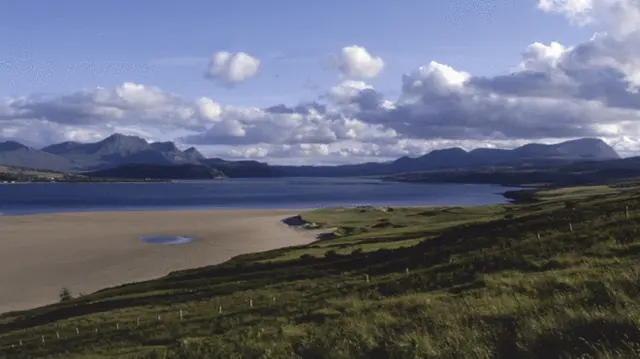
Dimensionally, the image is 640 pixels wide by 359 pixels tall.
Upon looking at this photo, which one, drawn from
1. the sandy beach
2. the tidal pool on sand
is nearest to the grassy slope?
the sandy beach

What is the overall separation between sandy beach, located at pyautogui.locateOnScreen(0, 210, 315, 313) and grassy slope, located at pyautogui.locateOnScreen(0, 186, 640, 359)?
58.0 feet

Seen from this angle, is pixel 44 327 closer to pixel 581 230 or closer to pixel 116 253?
pixel 581 230

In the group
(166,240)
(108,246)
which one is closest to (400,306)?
(108,246)

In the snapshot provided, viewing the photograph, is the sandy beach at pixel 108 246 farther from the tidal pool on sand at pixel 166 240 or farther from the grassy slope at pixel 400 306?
the grassy slope at pixel 400 306

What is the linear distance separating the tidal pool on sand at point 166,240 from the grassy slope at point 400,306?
41.4m

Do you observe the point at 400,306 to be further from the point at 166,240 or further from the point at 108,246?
the point at 166,240

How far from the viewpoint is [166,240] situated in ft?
282

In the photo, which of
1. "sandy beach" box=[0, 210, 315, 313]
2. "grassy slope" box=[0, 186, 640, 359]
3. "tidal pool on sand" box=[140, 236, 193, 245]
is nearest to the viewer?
"grassy slope" box=[0, 186, 640, 359]

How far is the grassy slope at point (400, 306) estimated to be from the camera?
10164 mm

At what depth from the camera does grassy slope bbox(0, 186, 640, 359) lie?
33.3 feet

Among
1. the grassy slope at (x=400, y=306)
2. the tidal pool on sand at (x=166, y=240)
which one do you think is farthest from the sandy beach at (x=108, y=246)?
the grassy slope at (x=400, y=306)

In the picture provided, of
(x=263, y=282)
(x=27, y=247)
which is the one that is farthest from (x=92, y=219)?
(x=263, y=282)

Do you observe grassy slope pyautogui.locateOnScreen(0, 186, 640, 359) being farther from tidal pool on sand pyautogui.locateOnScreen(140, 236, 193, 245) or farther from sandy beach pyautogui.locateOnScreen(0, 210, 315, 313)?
tidal pool on sand pyautogui.locateOnScreen(140, 236, 193, 245)

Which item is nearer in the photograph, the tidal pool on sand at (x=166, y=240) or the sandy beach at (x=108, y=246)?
the sandy beach at (x=108, y=246)
